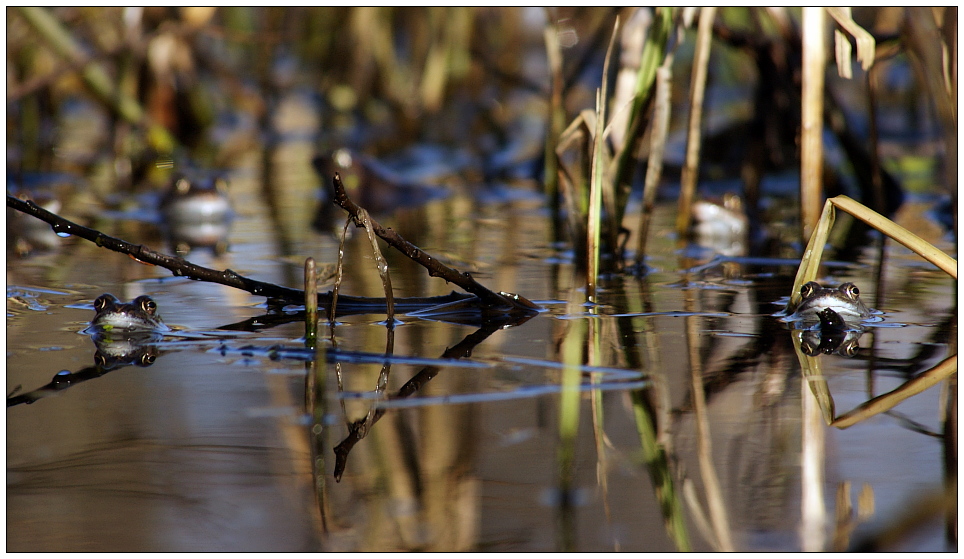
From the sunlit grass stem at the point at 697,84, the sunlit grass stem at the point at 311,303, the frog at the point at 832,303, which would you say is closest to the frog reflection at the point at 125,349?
the sunlit grass stem at the point at 311,303

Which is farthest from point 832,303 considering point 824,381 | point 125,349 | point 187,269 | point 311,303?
point 125,349

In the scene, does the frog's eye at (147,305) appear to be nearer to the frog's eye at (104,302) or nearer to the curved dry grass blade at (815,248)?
the frog's eye at (104,302)

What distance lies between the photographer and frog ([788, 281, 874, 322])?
1753mm

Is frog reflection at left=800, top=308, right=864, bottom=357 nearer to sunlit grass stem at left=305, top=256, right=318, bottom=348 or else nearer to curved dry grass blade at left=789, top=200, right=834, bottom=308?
curved dry grass blade at left=789, top=200, right=834, bottom=308

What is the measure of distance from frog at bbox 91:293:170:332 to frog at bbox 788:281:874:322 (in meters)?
1.18

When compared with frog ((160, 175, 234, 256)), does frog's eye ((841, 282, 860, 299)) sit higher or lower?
lower

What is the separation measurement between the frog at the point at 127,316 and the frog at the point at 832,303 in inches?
46.4

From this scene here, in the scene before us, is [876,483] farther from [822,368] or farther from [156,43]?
[156,43]

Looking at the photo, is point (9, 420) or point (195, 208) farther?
point (195, 208)

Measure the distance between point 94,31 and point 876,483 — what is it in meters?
4.56

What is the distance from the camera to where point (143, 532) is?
101 centimetres

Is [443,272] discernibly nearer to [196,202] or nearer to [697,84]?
[697,84]

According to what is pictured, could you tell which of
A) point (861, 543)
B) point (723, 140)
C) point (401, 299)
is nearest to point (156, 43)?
point (723, 140)

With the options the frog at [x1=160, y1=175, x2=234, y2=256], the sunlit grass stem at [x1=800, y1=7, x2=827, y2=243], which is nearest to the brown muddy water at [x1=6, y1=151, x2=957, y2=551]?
the sunlit grass stem at [x1=800, y1=7, x2=827, y2=243]
